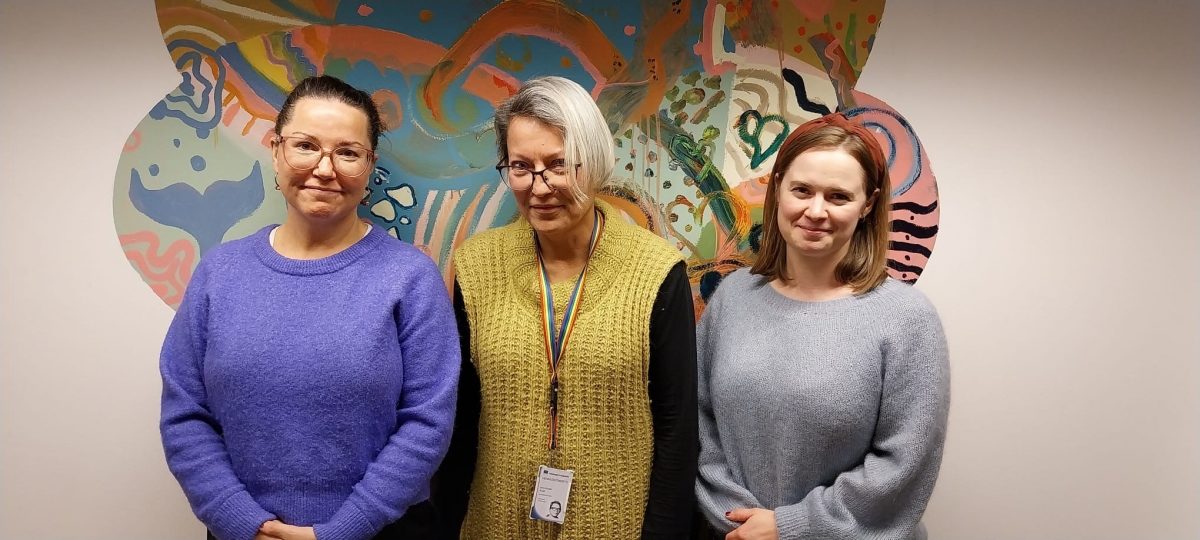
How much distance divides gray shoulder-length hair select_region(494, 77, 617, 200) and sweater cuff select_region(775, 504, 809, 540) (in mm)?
832

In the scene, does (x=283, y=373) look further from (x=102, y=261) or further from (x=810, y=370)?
(x=810, y=370)

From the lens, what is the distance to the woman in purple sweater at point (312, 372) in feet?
5.20

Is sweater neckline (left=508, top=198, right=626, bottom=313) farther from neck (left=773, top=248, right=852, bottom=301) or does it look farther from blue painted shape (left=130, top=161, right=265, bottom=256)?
blue painted shape (left=130, top=161, right=265, bottom=256)

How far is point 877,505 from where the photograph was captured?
1.61 metres

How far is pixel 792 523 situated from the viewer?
1.63 metres

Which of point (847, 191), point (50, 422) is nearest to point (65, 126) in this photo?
point (50, 422)

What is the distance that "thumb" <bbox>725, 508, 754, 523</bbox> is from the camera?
5.49 feet

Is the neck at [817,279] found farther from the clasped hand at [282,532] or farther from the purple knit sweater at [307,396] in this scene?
the clasped hand at [282,532]

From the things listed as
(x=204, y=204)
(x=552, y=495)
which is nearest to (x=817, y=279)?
(x=552, y=495)

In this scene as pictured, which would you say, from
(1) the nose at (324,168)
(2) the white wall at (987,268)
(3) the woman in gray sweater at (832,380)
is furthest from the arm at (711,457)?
(1) the nose at (324,168)

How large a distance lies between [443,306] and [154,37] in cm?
113

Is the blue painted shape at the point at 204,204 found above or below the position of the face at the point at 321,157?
below

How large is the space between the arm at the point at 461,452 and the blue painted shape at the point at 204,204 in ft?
2.22

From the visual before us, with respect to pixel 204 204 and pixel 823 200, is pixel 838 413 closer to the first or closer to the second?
pixel 823 200
